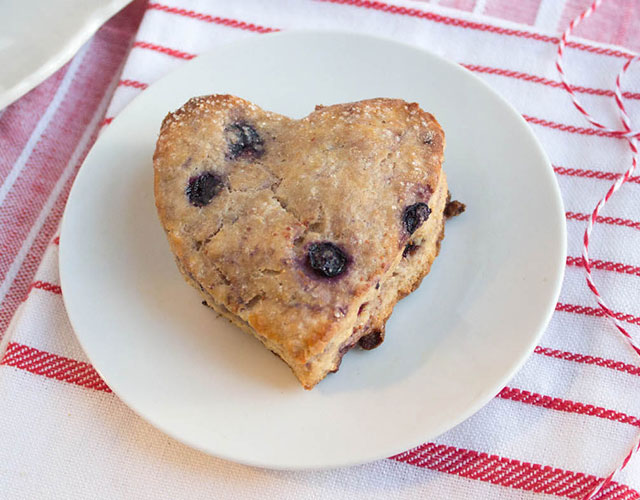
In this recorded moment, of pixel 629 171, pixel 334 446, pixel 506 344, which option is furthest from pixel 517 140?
pixel 334 446

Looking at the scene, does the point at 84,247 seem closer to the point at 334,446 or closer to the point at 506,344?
the point at 334,446

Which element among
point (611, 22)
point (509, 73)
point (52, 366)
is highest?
point (611, 22)

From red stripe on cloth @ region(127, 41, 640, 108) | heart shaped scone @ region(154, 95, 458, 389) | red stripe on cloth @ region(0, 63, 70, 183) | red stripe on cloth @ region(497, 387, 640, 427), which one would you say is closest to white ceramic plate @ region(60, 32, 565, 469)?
heart shaped scone @ region(154, 95, 458, 389)

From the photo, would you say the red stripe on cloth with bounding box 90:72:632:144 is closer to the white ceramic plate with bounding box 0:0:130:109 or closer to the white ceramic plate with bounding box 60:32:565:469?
the white ceramic plate with bounding box 60:32:565:469

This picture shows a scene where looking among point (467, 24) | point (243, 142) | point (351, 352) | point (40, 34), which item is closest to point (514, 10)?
point (467, 24)

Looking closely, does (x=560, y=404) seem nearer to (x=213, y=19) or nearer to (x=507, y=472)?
(x=507, y=472)

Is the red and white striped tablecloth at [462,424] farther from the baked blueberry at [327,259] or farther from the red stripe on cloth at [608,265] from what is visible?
the baked blueberry at [327,259]
